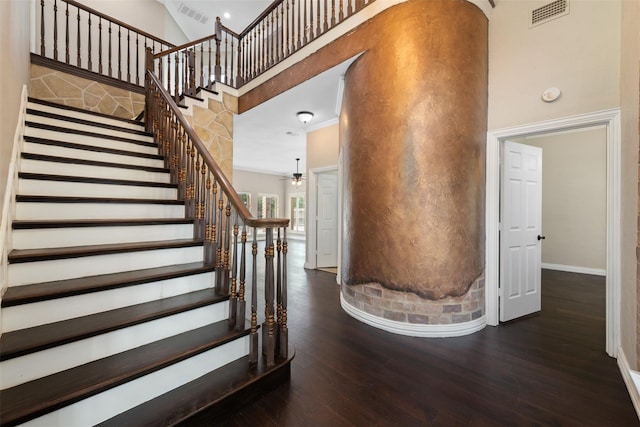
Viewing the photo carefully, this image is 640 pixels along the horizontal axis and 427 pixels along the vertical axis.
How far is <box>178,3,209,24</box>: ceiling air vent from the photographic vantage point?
18.7 ft

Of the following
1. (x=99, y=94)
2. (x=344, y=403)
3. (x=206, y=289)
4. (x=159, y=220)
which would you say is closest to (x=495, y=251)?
(x=344, y=403)

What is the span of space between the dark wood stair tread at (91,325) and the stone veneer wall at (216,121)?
2819 millimetres

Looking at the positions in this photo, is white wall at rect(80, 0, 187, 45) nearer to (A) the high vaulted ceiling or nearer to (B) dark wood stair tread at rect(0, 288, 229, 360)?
(A) the high vaulted ceiling

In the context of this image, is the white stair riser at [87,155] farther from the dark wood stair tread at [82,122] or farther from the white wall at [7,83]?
the dark wood stair tread at [82,122]

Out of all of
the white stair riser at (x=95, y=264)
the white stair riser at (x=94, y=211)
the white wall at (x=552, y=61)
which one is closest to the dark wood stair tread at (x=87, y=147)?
the white stair riser at (x=94, y=211)

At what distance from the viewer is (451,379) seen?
1845 millimetres

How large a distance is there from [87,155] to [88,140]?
0.30 m

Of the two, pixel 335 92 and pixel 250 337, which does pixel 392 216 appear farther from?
pixel 335 92

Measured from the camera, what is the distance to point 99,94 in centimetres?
424

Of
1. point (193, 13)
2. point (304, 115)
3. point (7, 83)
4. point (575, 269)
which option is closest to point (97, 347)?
point (7, 83)

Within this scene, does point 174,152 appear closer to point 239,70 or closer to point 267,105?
point 267,105

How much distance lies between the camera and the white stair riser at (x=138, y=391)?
1175 millimetres

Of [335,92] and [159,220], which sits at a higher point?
[335,92]

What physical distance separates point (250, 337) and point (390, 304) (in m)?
1.42
